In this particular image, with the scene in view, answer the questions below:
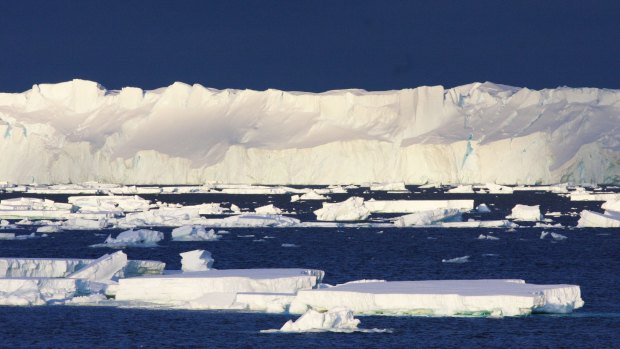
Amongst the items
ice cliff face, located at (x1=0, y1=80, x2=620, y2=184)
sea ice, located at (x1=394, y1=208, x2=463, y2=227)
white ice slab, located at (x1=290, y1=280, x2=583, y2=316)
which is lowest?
white ice slab, located at (x1=290, y1=280, x2=583, y2=316)

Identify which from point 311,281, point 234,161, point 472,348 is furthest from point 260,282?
point 234,161

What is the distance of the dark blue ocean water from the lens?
17656mm

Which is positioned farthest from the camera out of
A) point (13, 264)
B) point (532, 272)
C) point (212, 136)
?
point (212, 136)

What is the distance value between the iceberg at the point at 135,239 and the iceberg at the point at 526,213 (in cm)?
1762

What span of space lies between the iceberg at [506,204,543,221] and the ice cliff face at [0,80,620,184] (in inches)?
1025

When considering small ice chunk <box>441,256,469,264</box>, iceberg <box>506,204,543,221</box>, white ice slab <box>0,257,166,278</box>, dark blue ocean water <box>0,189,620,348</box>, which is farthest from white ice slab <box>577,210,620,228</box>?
white ice slab <box>0,257,166,278</box>

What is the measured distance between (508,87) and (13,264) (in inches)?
3063

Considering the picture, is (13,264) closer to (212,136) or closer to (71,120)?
(212,136)

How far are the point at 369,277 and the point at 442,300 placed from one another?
862cm

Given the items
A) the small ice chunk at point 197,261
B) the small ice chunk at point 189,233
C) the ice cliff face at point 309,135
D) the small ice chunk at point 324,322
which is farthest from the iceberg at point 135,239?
the ice cliff face at point 309,135

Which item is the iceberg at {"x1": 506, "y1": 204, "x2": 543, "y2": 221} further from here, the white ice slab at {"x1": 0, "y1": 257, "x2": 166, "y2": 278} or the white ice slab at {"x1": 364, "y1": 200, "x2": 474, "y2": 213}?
the white ice slab at {"x1": 0, "y1": 257, "x2": 166, "y2": 278}

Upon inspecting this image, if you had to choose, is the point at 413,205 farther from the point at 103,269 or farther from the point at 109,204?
the point at 103,269

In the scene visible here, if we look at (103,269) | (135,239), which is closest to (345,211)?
(135,239)

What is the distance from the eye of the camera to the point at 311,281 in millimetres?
21234
